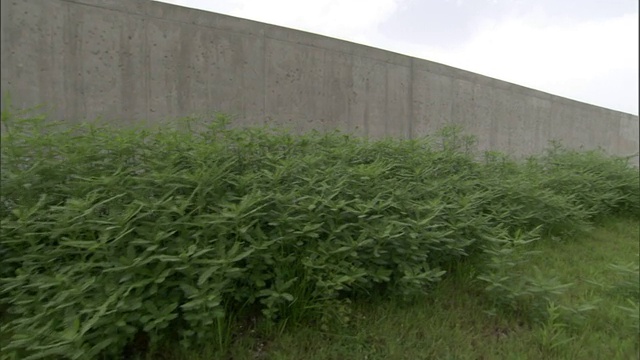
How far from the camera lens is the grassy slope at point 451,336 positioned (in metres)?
2.18

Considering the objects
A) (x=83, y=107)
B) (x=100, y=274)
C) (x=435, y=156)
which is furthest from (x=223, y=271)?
(x=83, y=107)

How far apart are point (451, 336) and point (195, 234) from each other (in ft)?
4.98

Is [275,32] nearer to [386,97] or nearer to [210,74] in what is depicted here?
[210,74]

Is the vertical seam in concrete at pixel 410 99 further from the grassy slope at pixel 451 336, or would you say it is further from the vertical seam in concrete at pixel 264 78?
the grassy slope at pixel 451 336

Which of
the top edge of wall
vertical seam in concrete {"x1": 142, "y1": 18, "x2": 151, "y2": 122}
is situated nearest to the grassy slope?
vertical seam in concrete {"x1": 142, "y1": 18, "x2": 151, "y2": 122}

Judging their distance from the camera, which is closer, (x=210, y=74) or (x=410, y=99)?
(x=210, y=74)

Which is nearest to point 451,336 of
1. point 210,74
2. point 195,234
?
point 195,234

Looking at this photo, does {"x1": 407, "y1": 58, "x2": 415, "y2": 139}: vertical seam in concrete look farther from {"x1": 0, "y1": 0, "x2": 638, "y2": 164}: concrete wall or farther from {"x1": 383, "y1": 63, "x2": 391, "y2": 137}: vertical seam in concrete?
Answer: {"x1": 383, "y1": 63, "x2": 391, "y2": 137}: vertical seam in concrete

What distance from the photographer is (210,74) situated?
5320 mm

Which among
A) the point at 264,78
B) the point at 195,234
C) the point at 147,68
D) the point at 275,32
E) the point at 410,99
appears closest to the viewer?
the point at 195,234

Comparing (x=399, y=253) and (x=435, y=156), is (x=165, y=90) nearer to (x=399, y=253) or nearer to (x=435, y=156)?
(x=435, y=156)

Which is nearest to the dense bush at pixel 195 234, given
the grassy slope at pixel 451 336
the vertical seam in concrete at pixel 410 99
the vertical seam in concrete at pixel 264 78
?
the grassy slope at pixel 451 336

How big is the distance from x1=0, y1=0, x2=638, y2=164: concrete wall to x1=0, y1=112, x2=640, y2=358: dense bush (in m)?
1.66

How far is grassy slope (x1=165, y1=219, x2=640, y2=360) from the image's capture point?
218cm
